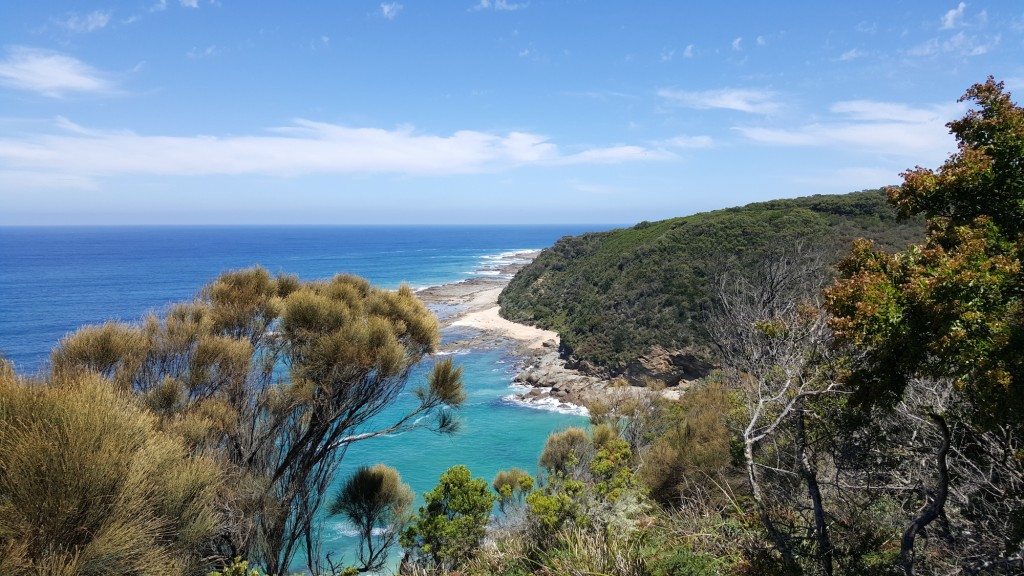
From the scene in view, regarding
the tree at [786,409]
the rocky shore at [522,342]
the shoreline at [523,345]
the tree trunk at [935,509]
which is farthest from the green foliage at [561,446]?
the tree trunk at [935,509]

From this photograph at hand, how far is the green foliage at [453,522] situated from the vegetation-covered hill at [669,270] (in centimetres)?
1807

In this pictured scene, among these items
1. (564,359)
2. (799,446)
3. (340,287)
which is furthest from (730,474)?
(564,359)

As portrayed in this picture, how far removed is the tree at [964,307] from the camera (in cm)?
302

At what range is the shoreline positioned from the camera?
26.8 meters

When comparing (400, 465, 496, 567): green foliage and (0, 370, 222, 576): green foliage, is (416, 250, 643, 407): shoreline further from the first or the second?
(0, 370, 222, 576): green foliage

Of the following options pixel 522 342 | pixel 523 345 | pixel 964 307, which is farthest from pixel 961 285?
pixel 522 342

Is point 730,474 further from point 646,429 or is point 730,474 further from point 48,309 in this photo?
Result: point 48,309

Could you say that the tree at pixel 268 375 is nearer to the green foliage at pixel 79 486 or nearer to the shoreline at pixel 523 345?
the green foliage at pixel 79 486

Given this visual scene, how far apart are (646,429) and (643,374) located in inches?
488

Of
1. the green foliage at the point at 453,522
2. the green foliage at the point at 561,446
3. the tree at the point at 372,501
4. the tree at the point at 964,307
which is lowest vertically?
the green foliage at the point at 561,446

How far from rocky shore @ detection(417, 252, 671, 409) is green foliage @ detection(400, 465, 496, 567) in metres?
14.5

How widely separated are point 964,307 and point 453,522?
6.15 metres

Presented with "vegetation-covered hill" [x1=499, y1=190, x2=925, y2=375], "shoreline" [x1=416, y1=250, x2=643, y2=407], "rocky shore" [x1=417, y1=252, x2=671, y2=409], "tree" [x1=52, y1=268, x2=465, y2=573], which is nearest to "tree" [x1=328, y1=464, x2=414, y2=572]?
"tree" [x1=52, y1=268, x2=465, y2=573]

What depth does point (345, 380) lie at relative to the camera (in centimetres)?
727
